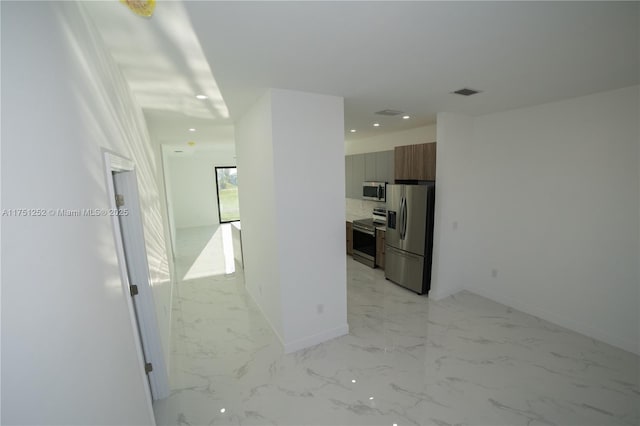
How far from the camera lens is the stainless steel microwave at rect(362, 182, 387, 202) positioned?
5.18 m

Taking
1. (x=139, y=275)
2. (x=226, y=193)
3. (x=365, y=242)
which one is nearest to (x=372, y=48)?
(x=139, y=275)

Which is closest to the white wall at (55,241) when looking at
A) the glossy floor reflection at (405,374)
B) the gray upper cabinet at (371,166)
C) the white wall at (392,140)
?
the glossy floor reflection at (405,374)

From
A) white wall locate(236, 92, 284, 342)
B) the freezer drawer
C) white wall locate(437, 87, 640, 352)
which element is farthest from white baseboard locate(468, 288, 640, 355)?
white wall locate(236, 92, 284, 342)

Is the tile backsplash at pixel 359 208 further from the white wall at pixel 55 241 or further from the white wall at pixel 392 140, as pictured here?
the white wall at pixel 55 241

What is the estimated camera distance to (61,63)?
3.26 feet

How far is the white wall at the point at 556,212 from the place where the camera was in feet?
9.15

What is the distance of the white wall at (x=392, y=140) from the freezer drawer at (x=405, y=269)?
204cm

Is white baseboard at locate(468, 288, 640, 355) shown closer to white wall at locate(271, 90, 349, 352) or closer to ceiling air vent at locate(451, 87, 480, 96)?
white wall at locate(271, 90, 349, 352)

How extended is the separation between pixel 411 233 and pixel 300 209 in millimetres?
2124

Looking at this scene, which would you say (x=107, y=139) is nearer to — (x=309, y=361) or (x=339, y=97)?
(x=339, y=97)

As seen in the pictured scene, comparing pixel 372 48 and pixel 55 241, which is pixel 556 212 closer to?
pixel 372 48

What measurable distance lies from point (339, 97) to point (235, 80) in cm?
105

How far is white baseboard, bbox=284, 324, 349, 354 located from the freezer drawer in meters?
1.51

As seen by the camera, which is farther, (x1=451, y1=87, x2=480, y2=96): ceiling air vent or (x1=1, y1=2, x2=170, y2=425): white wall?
(x1=451, y1=87, x2=480, y2=96): ceiling air vent
